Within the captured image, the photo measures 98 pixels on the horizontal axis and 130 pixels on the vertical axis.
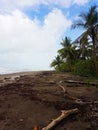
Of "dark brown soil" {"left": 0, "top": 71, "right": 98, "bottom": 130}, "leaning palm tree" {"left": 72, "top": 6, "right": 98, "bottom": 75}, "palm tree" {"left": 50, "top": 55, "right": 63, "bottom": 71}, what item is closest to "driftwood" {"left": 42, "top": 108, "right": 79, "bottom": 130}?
"dark brown soil" {"left": 0, "top": 71, "right": 98, "bottom": 130}

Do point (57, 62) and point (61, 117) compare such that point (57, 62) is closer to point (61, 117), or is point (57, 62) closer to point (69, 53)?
point (69, 53)

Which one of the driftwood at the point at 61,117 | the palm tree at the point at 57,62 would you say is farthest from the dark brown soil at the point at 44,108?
the palm tree at the point at 57,62

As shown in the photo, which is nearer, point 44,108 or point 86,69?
point 44,108

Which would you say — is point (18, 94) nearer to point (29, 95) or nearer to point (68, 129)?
point (29, 95)

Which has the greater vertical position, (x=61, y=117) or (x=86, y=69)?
(x=86, y=69)

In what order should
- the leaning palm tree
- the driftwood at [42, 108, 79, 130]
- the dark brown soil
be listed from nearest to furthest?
1. the driftwood at [42, 108, 79, 130]
2. the dark brown soil
3. the leaning palm tree

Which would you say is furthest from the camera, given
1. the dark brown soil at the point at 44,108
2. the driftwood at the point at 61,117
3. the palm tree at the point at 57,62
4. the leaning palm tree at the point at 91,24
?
the palm tree at the point at 57,62

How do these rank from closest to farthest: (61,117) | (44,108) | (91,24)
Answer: (61,117) → (44,108) → (91,24)

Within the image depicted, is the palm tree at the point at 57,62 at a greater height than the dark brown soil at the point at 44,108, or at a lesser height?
greater

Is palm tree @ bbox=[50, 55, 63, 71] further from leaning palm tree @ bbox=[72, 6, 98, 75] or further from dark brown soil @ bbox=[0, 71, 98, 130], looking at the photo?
dark brown soil @ bbox=[0, 71, 98, 130]

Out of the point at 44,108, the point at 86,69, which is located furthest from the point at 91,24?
the point at 44,108

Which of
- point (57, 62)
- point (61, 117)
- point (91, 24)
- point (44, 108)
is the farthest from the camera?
point (57, 62)

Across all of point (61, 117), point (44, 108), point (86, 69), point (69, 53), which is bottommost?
point (61, 117)

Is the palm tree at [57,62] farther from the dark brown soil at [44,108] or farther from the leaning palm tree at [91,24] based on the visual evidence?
the dark brown soil at [44,108]
